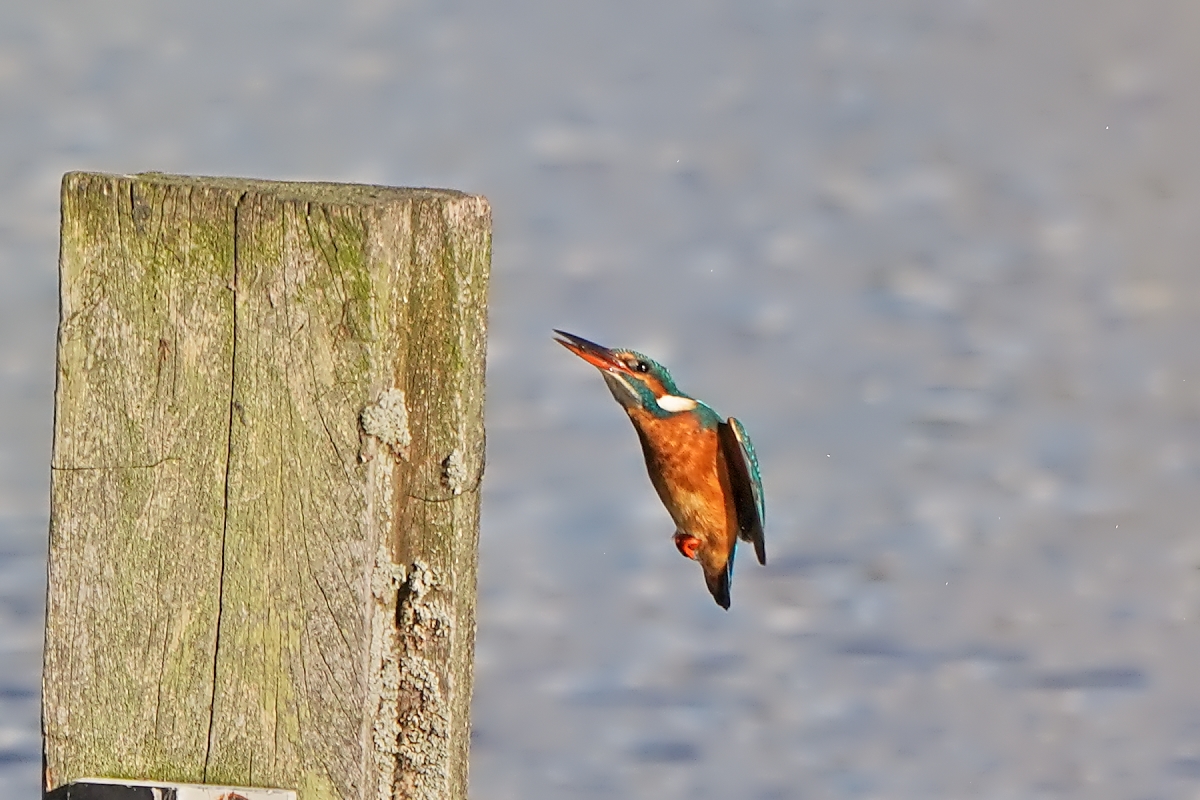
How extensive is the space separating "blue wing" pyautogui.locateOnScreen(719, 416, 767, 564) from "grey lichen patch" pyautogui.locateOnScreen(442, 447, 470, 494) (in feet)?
6.63

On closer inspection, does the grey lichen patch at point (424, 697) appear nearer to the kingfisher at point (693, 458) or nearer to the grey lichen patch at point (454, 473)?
the grey lichen patch at point (454, 473)

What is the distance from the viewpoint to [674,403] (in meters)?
4.46

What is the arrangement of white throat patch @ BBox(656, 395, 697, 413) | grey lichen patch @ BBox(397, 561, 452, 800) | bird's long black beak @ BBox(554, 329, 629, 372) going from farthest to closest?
white throat patch @ BBox(656, 395, 697, 413) < bird's long black beak @ BBox(554, 329, 629, 372) < grey lichen patch @ BBox(397, 561, 452, 800)

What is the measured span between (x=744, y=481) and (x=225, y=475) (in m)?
2.32

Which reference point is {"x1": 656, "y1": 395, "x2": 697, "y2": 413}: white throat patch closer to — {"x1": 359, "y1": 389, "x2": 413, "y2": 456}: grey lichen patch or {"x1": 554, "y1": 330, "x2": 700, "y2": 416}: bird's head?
{"x1": 554, "y1": 330, "x2": 700, "y2": 416}: bird's head

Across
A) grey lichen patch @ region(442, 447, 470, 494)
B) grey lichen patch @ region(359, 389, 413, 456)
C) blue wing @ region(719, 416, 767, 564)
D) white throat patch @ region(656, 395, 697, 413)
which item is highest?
white throat patch @ region(656, 395, 697, 413)

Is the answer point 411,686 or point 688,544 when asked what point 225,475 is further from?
point 688,544

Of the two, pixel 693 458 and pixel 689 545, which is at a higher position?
pixel 693 458

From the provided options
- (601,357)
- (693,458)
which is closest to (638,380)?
(601,357)

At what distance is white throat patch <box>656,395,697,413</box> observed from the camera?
445 cm

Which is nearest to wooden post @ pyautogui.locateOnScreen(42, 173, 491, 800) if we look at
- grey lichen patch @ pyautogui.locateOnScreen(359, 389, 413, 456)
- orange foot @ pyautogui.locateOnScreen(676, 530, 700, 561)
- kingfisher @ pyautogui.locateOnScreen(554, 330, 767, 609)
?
grey lichen patch @ pyautogui.locateOnScreen(359, 389, 413, 456)

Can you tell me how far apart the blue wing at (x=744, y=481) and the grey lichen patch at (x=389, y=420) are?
211 cm

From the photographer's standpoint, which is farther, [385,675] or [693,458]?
[693,458]

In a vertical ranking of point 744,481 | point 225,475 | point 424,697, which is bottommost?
point 424,697
